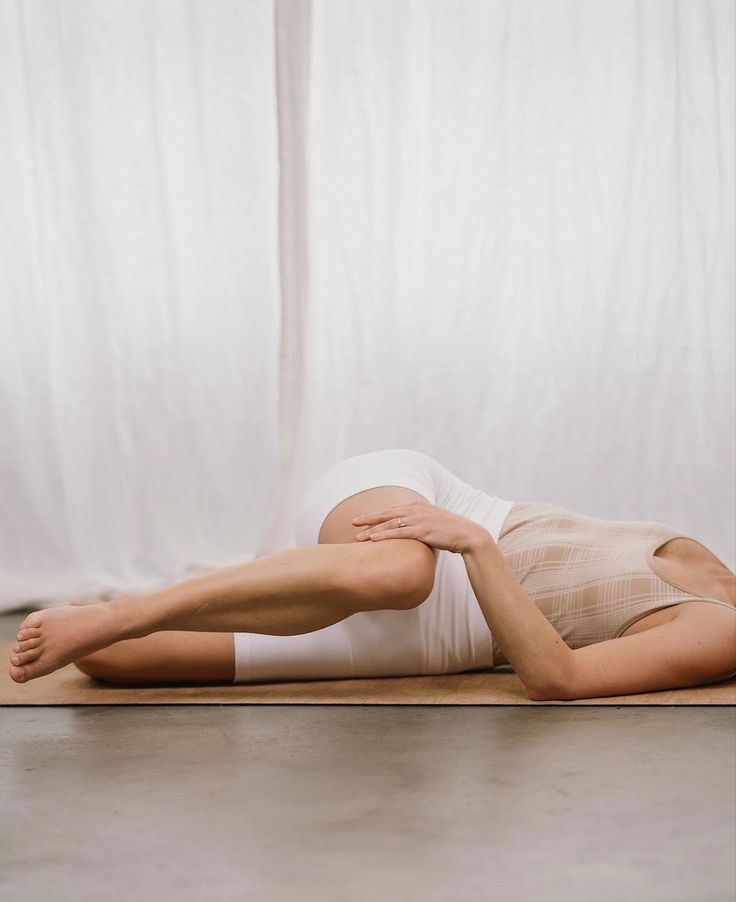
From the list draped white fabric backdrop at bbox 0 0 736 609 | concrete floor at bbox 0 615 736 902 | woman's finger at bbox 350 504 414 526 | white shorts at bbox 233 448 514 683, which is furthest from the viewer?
draped white fabric backdrop at bbox 0 0 736 609

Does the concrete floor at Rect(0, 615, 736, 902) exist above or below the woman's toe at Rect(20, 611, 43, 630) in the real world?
below

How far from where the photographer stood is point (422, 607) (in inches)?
81.9

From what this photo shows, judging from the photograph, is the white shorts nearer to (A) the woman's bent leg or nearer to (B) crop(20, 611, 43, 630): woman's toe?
(A) the woman's bent leg

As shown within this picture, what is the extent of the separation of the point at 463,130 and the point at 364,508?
170 centimetres

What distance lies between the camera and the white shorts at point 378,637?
2.10m

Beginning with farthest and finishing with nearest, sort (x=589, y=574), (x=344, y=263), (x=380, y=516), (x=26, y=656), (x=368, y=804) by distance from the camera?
(x=344, y=263) < (x=589, y=574) < (x=380, y=516) < (x=26, y=656) < (x=368, y=804)

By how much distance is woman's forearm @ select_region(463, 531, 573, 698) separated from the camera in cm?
190

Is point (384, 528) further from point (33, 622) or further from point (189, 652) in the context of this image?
point (33, 622)

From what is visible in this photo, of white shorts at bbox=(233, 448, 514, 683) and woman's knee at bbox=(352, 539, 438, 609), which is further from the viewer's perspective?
white shorts at bbox=(233, 448, 514, 683)

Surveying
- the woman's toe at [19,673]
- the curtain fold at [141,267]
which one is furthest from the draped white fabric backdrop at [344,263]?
the woman's toe at [19,673]

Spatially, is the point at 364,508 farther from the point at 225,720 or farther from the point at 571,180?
the point at 571,180

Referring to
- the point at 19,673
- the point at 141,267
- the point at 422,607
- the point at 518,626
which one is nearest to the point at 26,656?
the point at 19,673

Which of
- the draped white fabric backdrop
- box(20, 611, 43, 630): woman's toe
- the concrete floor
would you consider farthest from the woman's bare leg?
the draped white fabric backdrop

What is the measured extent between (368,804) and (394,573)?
45 centimetres
